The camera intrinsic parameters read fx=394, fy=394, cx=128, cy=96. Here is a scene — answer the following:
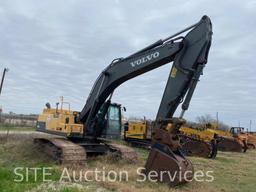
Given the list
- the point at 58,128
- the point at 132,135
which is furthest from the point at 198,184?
the point at 132,135

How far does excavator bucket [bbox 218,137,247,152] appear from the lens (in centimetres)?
2783

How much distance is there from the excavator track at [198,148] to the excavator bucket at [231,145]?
784 centimetres

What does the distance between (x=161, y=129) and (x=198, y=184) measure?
171 cm

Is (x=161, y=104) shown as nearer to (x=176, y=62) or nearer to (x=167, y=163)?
(x=176, y=62)

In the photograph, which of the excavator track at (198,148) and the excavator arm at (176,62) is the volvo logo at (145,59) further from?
the excavator track at (198,148)

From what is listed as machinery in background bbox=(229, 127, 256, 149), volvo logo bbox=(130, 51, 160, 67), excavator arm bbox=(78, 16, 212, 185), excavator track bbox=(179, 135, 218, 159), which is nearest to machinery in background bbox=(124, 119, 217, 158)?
excavator track bbox=(179, 135, 218, 159)

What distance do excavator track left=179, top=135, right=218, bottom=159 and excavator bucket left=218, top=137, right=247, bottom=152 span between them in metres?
7.84

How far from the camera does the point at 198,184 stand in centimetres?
1016

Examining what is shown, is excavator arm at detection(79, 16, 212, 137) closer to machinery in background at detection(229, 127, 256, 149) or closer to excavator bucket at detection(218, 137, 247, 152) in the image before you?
excavator bucket at detection(218, 137, 247, 152)

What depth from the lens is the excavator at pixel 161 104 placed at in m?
9.83

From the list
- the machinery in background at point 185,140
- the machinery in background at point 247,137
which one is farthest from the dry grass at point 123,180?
the machinery in background at point 247,137

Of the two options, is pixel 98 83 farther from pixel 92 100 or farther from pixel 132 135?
pixel 132 135

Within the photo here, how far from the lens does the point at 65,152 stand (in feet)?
40.9

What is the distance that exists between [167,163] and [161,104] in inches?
71.3
